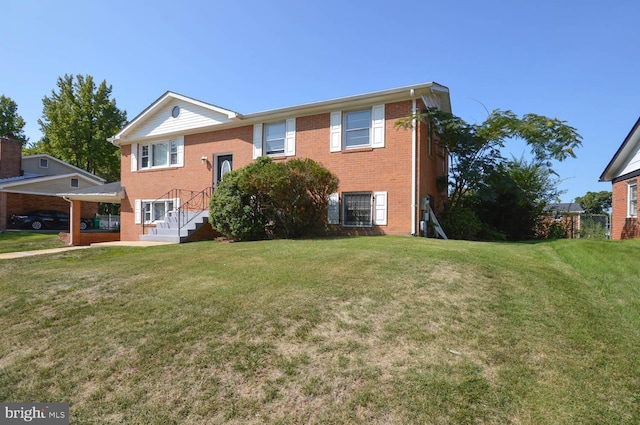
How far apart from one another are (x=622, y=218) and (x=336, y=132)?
41.0ft

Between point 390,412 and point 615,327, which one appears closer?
point 390,412

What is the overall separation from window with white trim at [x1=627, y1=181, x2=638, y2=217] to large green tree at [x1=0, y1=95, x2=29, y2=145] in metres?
48.5

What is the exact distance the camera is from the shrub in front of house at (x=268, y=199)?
36.8ft

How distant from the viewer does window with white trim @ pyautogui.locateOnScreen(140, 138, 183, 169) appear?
17.1 metres

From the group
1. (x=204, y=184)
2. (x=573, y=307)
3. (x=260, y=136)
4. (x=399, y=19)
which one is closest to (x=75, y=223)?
(x=204, y=184)

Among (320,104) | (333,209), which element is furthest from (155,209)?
(320,104)

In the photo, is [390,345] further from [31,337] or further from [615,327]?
[31,337]

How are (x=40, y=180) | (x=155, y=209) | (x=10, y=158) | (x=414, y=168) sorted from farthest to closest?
(x=10, y=158) < (x=40, y=180) < (x=155, y=209) < (x=414, y=168)

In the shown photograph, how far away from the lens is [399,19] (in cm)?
1152

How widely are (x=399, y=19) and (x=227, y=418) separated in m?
12.1

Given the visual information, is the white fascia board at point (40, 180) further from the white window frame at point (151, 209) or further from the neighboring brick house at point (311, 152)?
the white window frame at point (151, 209)

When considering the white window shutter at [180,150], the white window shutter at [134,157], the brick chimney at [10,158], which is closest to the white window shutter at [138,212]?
the white window shutter at [134,157]

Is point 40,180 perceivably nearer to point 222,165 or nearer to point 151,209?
point 151,209

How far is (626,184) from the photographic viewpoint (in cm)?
1505
